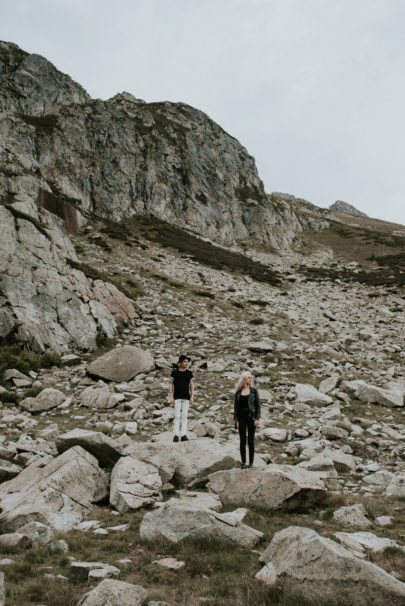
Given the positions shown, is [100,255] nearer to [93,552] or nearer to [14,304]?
[14,304]

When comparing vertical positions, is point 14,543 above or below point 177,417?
below

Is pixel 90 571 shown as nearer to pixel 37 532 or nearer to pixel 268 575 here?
pixel 37 532

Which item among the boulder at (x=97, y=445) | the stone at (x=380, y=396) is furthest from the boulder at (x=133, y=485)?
the stone at (x=380, y=396)

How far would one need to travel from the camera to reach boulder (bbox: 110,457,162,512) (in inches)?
262

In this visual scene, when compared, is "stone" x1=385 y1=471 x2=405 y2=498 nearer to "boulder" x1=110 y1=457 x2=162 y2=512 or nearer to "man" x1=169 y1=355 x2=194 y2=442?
"boulder" x1=110 y1=457 x2=162 y2=512

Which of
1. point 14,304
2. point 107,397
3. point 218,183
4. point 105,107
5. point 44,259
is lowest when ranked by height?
point 107,397

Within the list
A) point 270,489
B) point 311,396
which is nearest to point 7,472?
point 270,489

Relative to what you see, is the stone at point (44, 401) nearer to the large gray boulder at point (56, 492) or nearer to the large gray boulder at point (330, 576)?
the large gray boulder at point (56, 492)

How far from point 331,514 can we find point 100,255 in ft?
106

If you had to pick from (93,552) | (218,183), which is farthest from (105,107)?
(93,552)

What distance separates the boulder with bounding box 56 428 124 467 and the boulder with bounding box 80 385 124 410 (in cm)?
420

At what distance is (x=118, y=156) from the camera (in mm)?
66688

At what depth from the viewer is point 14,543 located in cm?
510

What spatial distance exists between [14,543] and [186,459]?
3751 millimetres
